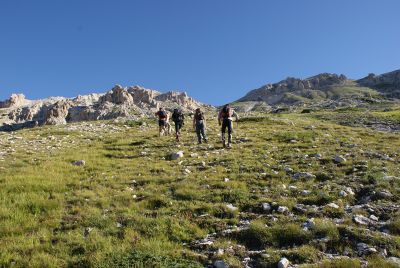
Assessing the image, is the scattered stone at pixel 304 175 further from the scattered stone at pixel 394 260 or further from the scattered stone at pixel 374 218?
the scattered stone at pixel 394 260

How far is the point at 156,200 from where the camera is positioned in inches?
503

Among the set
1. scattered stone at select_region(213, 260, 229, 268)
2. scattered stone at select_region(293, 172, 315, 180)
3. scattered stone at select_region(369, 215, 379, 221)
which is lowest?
scattered stone at select_region(213, 260, 229, 268)

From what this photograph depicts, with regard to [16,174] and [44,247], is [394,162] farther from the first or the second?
[16,174]

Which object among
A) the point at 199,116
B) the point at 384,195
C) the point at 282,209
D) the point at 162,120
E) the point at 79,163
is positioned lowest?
the point at 282,209

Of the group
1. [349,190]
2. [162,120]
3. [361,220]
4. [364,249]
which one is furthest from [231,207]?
[162,120]

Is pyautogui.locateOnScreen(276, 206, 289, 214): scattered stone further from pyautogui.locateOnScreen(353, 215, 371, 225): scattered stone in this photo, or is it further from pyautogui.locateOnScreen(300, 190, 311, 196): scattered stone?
pyautogui.locateOnScreen(353, 215, 371, 225): scattered stone

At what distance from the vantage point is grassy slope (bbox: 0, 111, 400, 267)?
30.2 ft

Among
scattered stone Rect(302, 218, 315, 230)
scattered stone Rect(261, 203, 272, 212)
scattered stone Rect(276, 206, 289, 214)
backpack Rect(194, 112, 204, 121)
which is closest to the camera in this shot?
scattered stone Rect(302, 218, 315, 230)

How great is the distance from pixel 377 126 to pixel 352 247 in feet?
107

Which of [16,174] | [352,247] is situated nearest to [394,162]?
[352,247]

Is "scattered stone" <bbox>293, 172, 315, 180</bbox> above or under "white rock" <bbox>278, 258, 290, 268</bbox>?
above

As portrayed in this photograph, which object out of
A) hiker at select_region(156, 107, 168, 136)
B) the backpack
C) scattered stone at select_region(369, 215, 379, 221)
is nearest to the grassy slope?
scattered stone at select_region(369, 215, 379, 221)

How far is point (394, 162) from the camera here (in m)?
17.2

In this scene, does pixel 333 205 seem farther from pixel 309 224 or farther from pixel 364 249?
pixel 364 249
